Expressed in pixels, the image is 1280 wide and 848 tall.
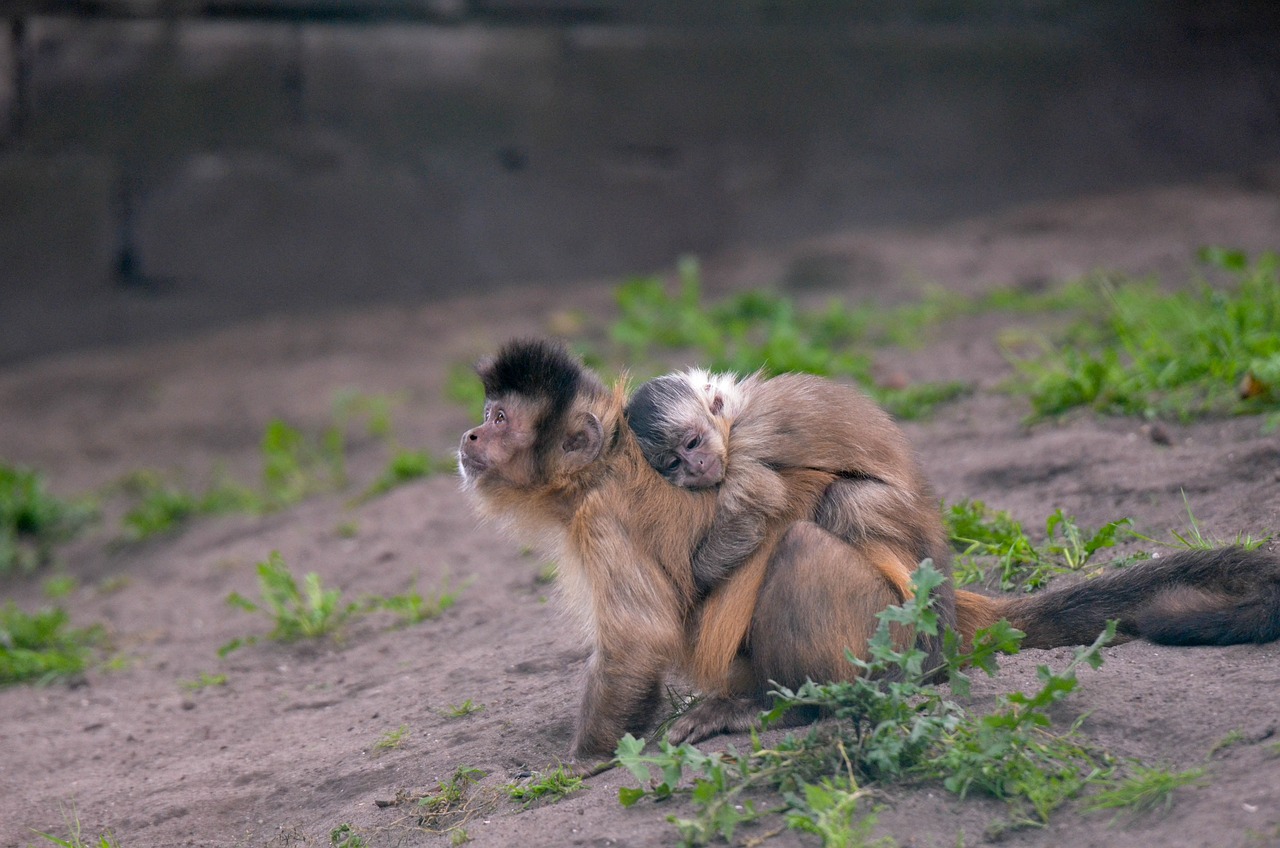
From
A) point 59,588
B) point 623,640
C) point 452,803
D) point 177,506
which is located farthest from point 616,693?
point 177,506

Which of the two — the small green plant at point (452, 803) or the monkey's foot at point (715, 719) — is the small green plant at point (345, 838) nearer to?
the small green plant at point (452, 803)

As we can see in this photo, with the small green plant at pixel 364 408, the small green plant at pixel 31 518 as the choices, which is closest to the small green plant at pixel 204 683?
the small green plant at pixel 31 518

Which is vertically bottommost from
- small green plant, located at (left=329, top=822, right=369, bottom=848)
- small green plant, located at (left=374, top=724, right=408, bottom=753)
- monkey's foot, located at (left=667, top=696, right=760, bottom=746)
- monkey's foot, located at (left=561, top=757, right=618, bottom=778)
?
small green plant, located at (left=329, top=822, right=369, bottom=848)

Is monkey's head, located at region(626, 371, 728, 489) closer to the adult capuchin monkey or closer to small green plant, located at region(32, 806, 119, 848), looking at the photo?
the adult capuchin monkey

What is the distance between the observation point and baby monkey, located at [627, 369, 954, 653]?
398 centimetres

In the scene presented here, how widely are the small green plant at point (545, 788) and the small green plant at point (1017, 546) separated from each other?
1.79 meters

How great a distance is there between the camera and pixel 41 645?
625 cm

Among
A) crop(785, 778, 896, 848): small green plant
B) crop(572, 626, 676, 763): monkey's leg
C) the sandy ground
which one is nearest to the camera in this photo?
crop(785, 778, 896, 848): small green plant

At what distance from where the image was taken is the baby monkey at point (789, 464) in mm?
3977

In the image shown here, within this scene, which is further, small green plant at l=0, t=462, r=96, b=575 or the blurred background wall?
the blurred background wall

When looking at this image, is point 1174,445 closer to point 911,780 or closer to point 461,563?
point 911,780

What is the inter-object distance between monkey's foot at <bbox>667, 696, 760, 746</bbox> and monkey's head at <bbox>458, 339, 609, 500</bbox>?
911mm

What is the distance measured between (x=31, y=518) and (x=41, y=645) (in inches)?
78.5

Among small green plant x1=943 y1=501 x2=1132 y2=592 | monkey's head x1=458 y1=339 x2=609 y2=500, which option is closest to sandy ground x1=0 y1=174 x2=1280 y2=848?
small green plant x1=943 y1=501 x2=1132 y2=592
